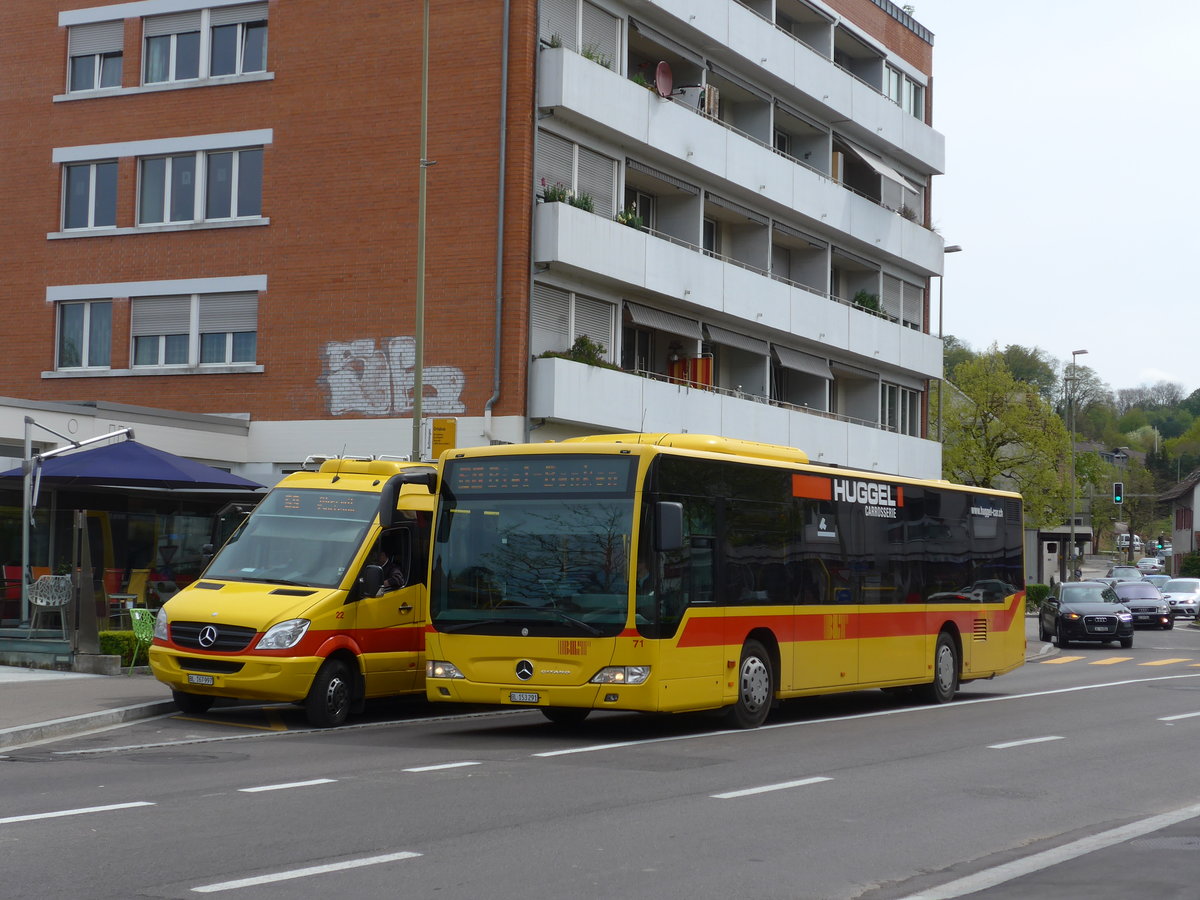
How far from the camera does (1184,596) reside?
207 ft

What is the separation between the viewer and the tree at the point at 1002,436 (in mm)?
72375

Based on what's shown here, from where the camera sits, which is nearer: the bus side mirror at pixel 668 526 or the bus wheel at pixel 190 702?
the bus side mirror at pixel 668 526

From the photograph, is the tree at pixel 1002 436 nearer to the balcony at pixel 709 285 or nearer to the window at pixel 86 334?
the balcony at pixel 709 285

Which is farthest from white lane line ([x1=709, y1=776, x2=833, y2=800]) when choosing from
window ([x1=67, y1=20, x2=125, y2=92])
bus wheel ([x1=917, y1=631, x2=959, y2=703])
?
window ([x1=67, y1=20, x2=125, y2=92])

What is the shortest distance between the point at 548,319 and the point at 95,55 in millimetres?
12183

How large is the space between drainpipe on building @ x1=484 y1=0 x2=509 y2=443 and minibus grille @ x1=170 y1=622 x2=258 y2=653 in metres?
13.6

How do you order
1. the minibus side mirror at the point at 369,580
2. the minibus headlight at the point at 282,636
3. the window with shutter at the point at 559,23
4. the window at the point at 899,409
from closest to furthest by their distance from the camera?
the minibus headlight at the point at 282,636 → the minibus side mirror at the point at 369,580 → the window with shutter at the point at 559,23 → the window at the point at 899,409

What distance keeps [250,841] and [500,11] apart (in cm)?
2358

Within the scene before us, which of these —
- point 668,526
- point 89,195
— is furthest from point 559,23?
point 668,526

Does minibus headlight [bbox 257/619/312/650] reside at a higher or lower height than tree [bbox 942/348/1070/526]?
lower

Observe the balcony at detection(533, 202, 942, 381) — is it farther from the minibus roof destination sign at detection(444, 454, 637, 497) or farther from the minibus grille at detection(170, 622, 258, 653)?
the minibus grille at detection(170, 622, 258, 653)

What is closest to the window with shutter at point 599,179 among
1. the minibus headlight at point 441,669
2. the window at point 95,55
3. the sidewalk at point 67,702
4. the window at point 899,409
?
the window at point 95,55

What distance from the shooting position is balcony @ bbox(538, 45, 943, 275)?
30261mm

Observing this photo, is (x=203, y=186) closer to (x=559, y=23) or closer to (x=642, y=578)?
(x=559, y=23)
